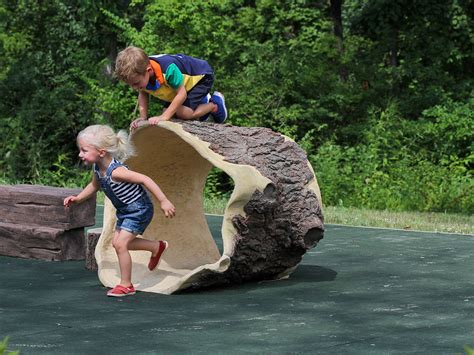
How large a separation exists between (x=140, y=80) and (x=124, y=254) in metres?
1.31

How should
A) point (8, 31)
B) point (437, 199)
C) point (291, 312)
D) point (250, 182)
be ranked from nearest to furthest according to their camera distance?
point (291, 312) → point (250, 182) → point (437, 199) → point (8, 31)

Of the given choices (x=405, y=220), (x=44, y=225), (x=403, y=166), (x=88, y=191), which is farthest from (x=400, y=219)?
(x=88, y=191)

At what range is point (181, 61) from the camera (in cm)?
855

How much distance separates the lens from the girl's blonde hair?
7840 mm

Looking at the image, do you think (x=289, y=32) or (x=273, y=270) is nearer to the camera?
(x=273, y=270)

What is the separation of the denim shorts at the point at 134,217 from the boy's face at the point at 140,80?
859 mm

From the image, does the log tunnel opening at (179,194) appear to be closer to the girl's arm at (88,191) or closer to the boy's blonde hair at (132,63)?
the girl's arm at (88,191)

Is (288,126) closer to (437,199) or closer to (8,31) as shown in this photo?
(437,199)

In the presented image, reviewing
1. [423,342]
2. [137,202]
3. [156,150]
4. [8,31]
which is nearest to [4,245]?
[156,150]

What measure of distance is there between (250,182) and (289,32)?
1408 centimetres

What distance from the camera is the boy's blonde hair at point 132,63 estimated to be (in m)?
8.08

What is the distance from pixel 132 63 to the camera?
26.5ft

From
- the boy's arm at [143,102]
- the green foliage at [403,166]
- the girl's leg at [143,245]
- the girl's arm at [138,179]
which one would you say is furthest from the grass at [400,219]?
the girl's arm at [138,179]

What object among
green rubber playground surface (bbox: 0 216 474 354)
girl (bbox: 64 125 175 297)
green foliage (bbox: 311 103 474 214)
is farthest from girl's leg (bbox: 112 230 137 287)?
green foliage (bbox: 311 103 474 214)
